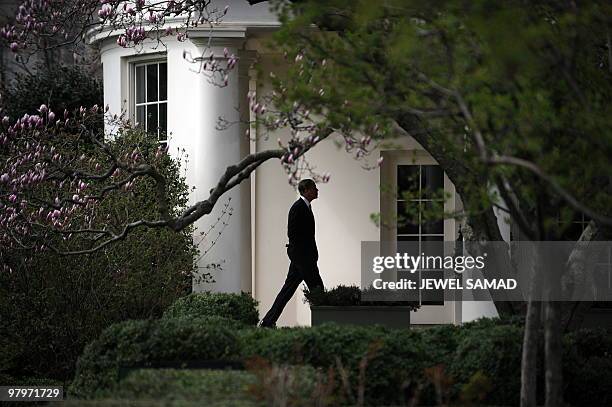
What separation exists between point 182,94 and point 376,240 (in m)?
3.58

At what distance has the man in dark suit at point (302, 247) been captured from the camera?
1639 centimetres

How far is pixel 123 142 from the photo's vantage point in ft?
59.9

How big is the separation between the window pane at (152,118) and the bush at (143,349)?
9.56m

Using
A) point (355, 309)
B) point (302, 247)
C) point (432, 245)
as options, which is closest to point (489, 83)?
point (355, 309)

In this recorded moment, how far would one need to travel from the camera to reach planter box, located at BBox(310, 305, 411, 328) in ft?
48.3

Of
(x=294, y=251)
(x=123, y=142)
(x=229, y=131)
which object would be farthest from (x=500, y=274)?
(x=123, y=142)

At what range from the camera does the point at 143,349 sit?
10.1 meters

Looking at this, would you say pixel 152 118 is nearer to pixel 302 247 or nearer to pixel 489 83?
pixel 302 247

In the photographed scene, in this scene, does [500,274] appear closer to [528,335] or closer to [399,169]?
[528,335]

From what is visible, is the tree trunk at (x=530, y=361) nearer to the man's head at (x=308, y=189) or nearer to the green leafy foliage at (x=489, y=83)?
the green leafy foliage at (x=489, y=83)

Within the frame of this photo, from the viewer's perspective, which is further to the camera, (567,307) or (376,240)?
(376,240)

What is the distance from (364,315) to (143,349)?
16.7ft

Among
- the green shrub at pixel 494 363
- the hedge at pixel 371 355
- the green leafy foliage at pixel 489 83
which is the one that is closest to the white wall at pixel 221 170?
the hedge at pixel 371 355

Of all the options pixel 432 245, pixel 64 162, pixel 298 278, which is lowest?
pixel 298 278
